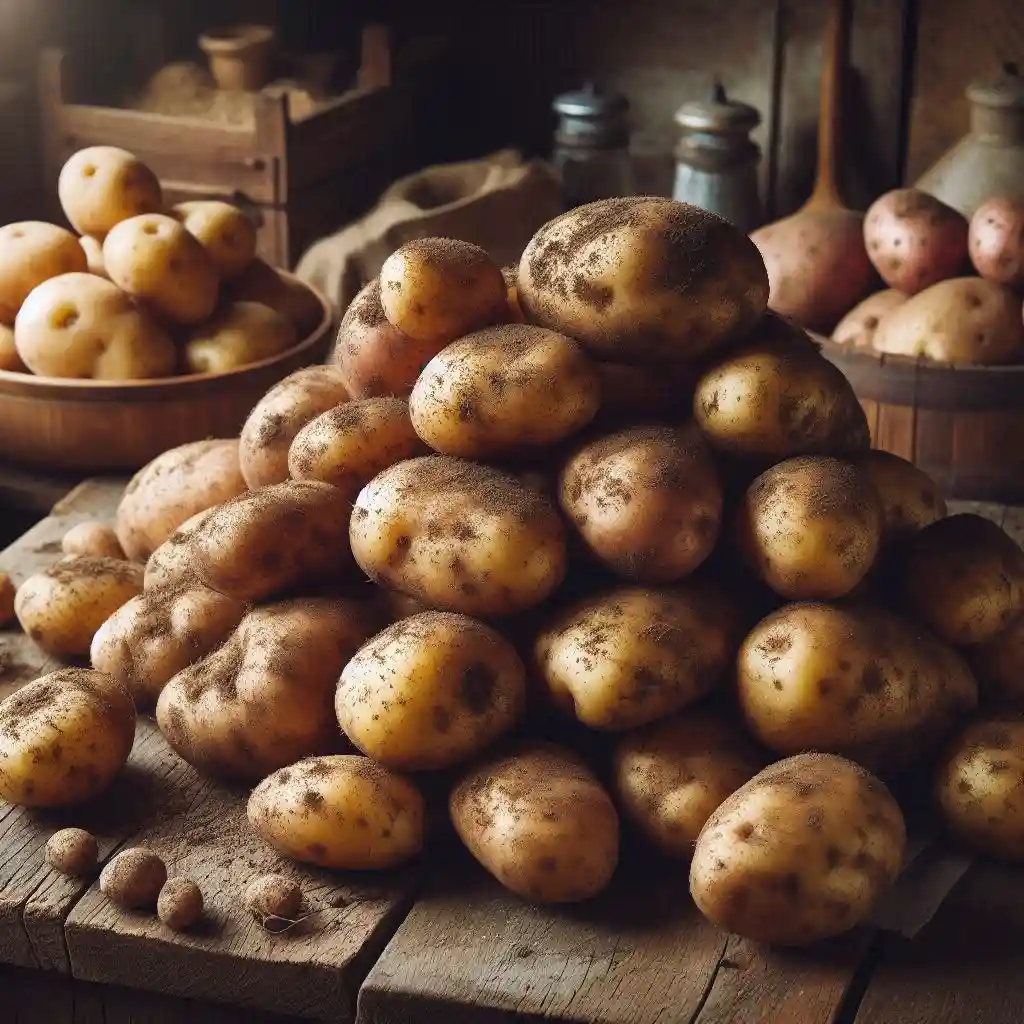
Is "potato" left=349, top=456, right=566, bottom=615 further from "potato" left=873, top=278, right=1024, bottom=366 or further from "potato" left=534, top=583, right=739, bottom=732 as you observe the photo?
"potato" left=873, top=278, right=1024, bottom=366

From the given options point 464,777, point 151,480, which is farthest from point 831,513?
point 151,480

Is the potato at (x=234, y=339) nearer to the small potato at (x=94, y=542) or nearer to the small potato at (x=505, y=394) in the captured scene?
the small potato at (x=94, y=542)

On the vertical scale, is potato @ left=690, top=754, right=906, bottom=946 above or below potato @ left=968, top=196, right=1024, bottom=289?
below

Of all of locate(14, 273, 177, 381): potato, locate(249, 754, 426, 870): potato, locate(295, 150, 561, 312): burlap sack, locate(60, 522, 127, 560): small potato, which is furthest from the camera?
locate(295, 150, 561, 312): burlap sack

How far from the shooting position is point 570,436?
1580 mm

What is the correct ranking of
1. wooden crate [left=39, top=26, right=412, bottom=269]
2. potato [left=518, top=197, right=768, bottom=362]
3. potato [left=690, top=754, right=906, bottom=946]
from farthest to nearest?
wooden crate [left=39, top=26, right=412, bottom=269]
potato [left=518, top=197, right=768, bottom=362]
potato [left=690, top=754, right=906, bottom=946]

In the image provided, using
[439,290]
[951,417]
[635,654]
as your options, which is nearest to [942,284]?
[951,417]

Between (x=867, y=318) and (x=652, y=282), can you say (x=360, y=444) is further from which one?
(x=867, y=318)

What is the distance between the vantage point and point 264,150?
138 inches

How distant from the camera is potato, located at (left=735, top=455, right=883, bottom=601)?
4.75ft

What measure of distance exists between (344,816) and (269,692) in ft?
0.56

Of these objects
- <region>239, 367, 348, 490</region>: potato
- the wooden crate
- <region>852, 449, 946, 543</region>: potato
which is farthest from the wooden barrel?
the wooden crate

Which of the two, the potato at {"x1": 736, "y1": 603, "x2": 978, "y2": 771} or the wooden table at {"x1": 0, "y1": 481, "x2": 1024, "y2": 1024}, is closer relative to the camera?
the wooden table at {"x1": 0, "y1": 481, "x2": 1024, "y2": 1024}

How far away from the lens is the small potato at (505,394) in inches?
59.4
